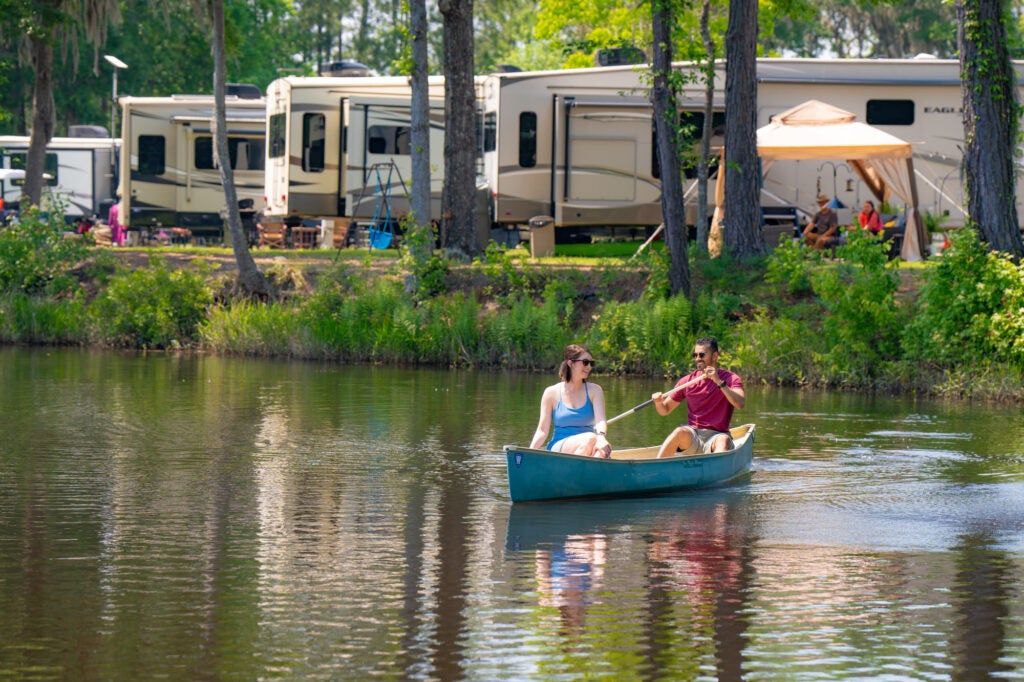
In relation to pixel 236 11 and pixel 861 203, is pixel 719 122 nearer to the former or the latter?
pixel 861 203

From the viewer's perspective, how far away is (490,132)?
33.2 metres

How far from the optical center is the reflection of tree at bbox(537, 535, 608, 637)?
10039 millimetres

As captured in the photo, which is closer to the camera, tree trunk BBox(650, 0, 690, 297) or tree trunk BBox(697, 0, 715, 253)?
tree trunk BBox(650, 0, 690, 297)

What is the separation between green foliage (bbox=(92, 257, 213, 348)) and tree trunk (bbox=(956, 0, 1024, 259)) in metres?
13.9

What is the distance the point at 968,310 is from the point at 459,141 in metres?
11.0

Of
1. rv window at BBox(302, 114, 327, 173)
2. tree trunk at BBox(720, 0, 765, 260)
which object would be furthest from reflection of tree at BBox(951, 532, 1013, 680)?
rv window at BBox(302, 114, 327, 173)

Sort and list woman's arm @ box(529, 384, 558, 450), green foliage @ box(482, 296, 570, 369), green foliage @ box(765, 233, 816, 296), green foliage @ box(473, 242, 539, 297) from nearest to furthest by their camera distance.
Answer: woman's arm @ box(529, 384, 558, 450), green foliage @ box(765, 233, 816, 296), green foliage @ box(482, 296, 570, 369), green foliage @ box(473, 242, 539, 297)

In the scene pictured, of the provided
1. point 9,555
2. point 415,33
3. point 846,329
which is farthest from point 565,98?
point 9,555

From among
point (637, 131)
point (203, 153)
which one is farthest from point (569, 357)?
point (203, 153)

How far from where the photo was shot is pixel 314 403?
22.4m

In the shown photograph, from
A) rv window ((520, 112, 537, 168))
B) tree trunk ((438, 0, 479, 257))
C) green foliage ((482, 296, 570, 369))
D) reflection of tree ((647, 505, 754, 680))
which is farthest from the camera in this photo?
rv window ((520, 112, 537, 168))

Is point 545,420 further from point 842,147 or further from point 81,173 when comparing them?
point 81,173

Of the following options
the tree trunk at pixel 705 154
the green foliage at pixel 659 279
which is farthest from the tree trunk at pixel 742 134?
the green foliage at pixel 659 279

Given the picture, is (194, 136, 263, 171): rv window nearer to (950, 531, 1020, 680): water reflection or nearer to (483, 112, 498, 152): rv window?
(483, 112, 498, 152): rv window
